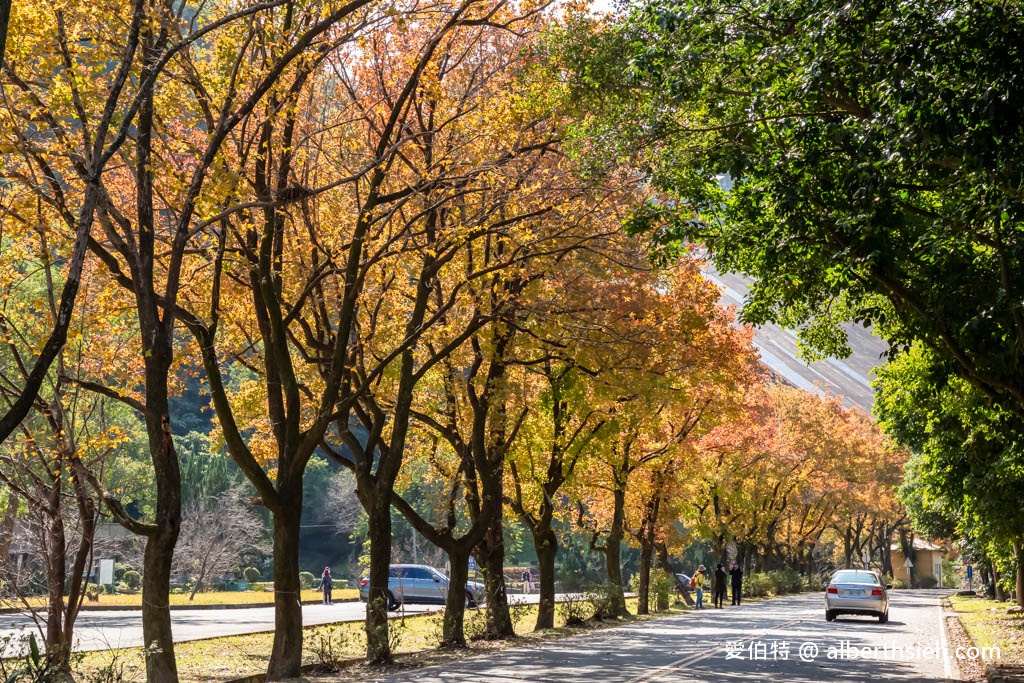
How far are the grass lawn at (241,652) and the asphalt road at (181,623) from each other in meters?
1.11

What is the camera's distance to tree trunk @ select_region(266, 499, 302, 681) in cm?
1598

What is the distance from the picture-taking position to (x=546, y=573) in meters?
27.9

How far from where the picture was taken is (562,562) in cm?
9094

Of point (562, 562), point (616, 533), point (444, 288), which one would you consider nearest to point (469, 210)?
point (444, 288)

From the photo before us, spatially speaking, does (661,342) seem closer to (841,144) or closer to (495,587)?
(495,587)

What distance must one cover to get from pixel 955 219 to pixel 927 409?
970 cm

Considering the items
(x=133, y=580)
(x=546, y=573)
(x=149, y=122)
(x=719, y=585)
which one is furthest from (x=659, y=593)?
(x=133, y=580)

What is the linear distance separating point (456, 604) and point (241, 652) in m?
4.22

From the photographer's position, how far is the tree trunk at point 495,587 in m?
23.7

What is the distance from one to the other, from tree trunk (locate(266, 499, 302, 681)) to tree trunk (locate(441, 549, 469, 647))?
5831 millimetres

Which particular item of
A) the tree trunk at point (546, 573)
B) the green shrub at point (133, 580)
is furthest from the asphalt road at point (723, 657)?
the green shrub at point (133, 580)

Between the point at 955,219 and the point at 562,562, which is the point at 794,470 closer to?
the point at 562,562

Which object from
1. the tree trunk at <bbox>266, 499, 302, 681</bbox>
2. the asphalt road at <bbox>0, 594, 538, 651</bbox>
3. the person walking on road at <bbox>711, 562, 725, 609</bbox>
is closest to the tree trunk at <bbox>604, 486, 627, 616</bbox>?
the asphalt road at <bbox>0, 594, 538, 651</bbox>

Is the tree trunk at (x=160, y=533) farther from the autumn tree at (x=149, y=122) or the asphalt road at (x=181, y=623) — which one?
the asphalt road at (x=181, y=623)
